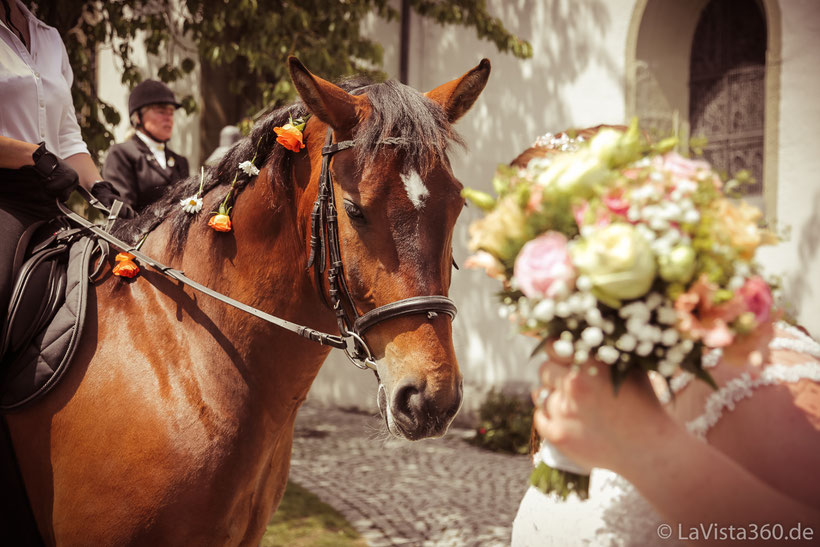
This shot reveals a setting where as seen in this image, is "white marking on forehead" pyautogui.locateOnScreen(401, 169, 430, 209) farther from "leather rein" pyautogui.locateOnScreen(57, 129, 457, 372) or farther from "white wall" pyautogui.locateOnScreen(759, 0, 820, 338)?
"white wall" pyautogui.locateOnScreen(759, 0, 820, 338)

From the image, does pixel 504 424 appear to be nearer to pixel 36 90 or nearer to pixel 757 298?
pixel 36 90

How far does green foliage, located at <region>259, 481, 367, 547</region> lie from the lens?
5070mm

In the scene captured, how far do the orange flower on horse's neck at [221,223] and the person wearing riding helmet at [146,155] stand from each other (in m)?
2.75

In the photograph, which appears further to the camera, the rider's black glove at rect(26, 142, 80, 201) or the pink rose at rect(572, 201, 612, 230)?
the rider's black glove at rect(26, 142, 80, 201)

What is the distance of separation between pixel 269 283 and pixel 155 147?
141 inches

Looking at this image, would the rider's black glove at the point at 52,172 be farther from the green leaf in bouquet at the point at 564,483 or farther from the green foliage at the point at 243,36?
the green foliage at the point at 243,36

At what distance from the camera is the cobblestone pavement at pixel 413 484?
5414mm

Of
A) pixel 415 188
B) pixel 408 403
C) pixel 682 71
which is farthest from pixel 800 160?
pixel 408 403

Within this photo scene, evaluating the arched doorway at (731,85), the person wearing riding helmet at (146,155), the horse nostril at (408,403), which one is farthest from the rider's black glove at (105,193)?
the arched doorway at (731,85)

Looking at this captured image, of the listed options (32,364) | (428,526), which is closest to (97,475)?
(32,364)

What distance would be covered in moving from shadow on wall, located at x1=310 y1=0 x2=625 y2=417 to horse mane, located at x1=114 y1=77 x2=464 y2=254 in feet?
17.2

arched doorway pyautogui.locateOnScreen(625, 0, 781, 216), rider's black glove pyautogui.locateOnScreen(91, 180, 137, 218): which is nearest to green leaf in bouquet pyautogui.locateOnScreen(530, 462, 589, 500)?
rider's black glove pyautogui.locateOnScreen(91, 180, 137, 218)

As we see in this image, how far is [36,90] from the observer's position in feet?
9.49

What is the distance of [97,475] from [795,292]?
235 inches
